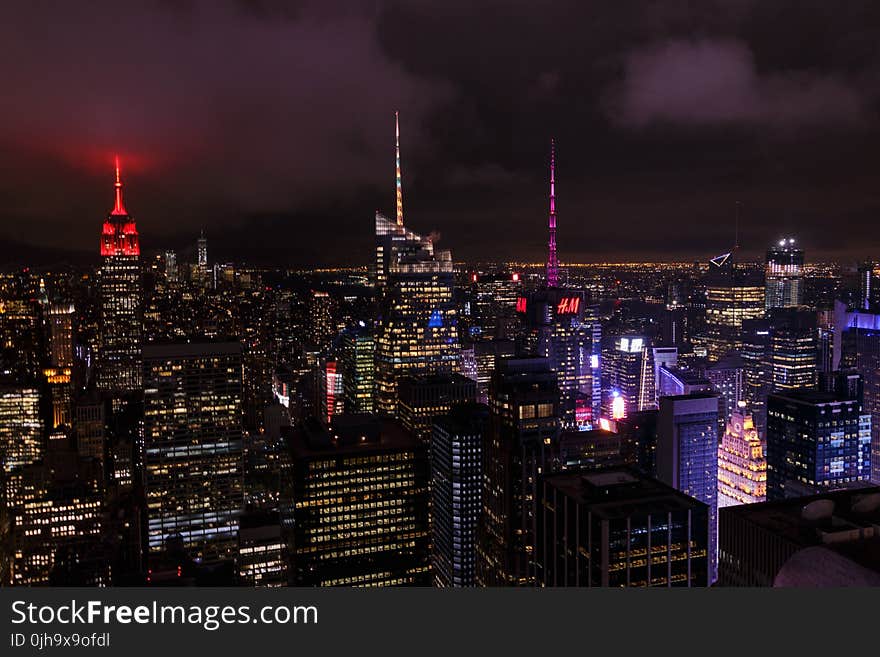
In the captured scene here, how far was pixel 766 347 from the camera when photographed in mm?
19906

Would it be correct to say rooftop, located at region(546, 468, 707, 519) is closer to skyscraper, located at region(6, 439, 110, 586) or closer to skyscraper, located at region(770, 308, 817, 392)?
skyscraper, located at region(6, 439, 110, 586)

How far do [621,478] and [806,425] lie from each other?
8108 millimetres

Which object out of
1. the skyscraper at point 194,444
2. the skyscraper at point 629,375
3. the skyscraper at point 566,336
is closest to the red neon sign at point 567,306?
the skyscraper at point 566,336

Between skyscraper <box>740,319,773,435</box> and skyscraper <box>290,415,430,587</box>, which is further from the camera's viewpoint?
skyscraper <box>740,319,773,435</box>

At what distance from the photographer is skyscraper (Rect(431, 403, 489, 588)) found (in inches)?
556

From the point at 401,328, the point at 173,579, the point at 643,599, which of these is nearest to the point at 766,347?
the point at 401,328

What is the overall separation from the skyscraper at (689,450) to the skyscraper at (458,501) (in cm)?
423

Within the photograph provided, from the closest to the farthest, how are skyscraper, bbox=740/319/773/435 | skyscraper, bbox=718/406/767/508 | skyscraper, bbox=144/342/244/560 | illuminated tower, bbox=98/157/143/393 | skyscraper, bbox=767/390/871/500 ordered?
skyscraper, bbox=767/390/871/500
skyscraper, bbox=144/342/244/560
skyscraper, bbox=718/406/767/508
illuminated tower, bbox=98/157/143/393
skyscraper, bbox=740/319/773/435

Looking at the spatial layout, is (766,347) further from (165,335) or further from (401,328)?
(165,335)

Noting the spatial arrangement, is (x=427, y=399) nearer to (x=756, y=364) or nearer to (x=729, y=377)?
(x=729, y=377)

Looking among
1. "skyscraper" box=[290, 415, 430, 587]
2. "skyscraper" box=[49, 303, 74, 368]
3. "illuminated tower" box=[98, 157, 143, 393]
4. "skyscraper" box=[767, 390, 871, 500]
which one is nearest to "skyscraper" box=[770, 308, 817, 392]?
"skyscraper" box=[767, 390, 871, 500]

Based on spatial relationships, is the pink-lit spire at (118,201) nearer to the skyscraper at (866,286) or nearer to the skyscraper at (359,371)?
the skyscraper at (866,286)

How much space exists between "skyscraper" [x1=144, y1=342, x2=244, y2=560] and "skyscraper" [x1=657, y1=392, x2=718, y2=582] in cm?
986

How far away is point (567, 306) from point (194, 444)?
12.9 meters
